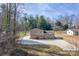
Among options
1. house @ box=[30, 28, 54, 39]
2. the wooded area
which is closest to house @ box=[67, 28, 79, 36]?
the wooded area

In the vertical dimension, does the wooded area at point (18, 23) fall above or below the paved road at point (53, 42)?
above

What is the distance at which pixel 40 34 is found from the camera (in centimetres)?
156

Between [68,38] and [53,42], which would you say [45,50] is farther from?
[68,38]

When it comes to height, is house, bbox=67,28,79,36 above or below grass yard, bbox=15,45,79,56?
above

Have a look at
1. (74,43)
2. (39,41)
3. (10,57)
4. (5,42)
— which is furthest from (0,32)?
(74,43)

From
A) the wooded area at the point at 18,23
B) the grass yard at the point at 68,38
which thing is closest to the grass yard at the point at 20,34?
the wooded area at the point at 18,23

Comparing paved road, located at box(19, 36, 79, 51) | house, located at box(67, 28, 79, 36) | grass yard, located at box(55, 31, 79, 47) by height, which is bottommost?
paved road, located at box(19, 36, 79, 51)

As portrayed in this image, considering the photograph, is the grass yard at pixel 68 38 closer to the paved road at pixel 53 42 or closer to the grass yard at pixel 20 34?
the paved road at pixel 53 42

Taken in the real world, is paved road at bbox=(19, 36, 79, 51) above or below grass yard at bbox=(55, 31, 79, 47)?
A: below

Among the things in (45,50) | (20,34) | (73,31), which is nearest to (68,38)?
(73,31)

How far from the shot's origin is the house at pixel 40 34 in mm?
1554

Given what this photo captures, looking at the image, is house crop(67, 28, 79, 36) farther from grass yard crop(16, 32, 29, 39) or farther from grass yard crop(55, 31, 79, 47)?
grass yard crop(16, 32, 29, 39)

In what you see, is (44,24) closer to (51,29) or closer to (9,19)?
(51,29)

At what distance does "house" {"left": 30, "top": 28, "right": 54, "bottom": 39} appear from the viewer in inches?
61.2
